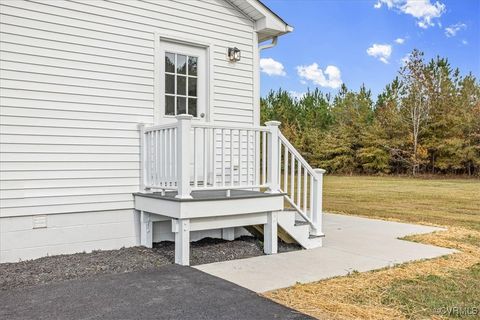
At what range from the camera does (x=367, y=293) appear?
3.55 metres

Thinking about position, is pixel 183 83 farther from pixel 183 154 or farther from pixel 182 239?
pixel 182 239

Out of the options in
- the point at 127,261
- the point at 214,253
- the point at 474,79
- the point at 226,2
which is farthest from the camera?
the point at 474,79

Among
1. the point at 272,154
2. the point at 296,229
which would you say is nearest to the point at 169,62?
the point at 272,154

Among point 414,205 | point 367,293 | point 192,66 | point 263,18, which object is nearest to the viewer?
point 367,293

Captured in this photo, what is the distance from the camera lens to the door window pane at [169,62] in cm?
559

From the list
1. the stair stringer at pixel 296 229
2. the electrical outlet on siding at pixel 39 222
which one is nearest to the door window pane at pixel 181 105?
the stair stringer at pixel 296 229

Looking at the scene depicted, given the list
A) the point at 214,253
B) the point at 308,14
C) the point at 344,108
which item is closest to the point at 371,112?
the point at 344,108

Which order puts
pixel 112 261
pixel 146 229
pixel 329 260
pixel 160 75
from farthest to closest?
pixel 160 75
pixel 146 229
pixel 329 260
pixel 112 261

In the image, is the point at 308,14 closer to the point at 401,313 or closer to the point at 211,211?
the point at 211,211

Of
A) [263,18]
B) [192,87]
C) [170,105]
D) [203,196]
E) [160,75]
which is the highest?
[263,18]

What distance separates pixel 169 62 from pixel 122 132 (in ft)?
3.88

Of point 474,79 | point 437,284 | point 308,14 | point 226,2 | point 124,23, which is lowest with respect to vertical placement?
point 437,284

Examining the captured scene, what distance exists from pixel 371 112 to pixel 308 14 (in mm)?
9698

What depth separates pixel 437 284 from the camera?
12.6 feet
